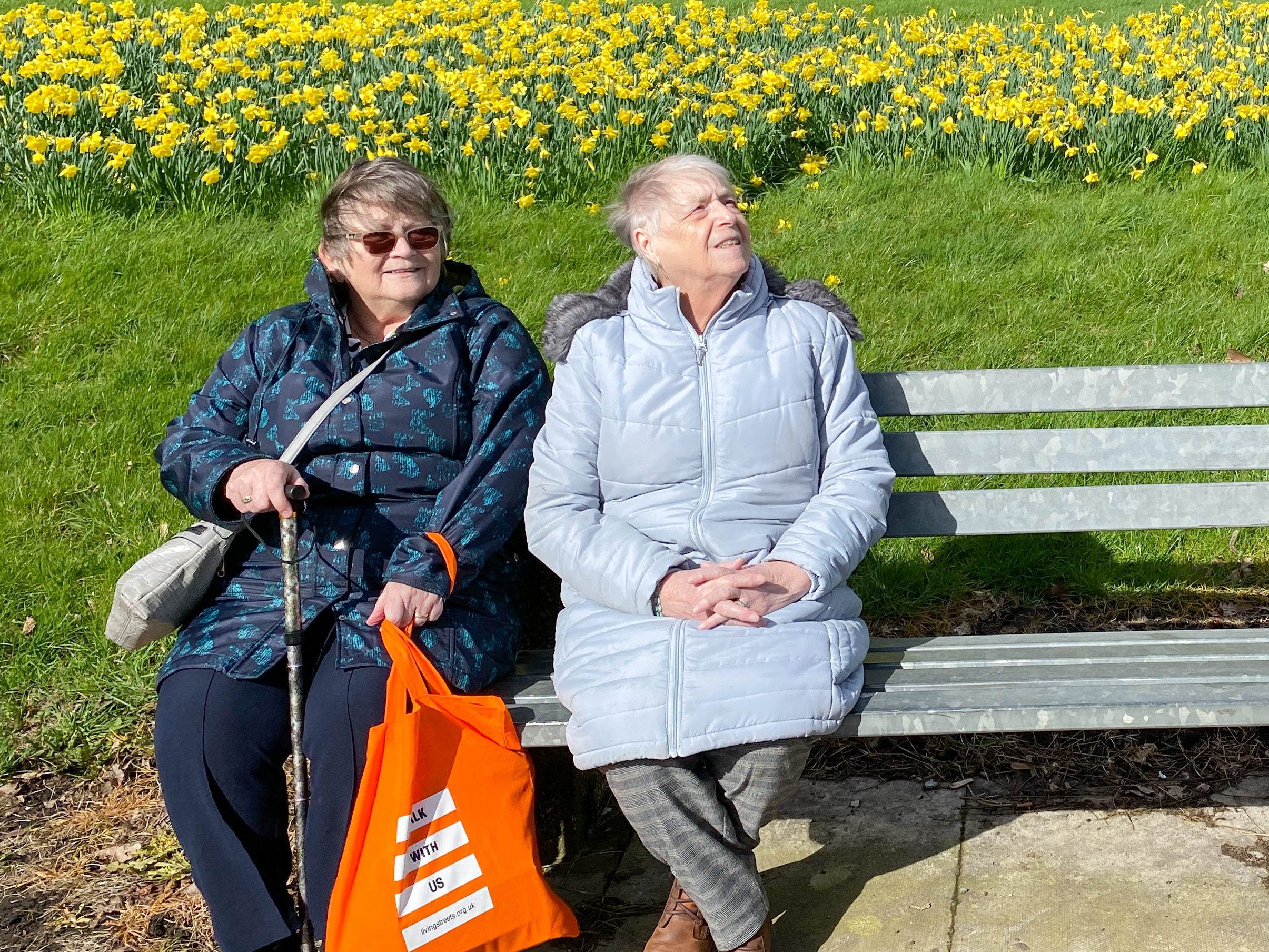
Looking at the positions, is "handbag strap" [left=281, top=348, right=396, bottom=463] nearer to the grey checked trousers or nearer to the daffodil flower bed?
the grey checked trousers

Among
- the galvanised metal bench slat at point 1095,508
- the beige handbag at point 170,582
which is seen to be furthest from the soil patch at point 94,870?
the galvanised metal bench slat at point 1095,508

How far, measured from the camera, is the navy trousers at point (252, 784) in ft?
7.97

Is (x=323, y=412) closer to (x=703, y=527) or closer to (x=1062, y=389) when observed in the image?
(x=703, y=527)

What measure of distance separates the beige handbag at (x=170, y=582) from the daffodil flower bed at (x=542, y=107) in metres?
3.02

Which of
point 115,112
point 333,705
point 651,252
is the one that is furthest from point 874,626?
point 115,112

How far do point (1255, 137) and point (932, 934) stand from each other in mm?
4474

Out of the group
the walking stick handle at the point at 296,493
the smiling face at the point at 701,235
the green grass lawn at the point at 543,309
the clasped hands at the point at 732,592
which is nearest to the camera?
the clasped hands at the point at 732,592

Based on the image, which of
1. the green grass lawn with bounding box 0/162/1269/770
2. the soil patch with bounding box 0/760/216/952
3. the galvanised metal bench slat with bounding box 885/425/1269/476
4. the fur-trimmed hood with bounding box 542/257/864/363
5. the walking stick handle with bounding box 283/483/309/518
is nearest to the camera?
the walking stick handle with bounding box 283/483/309/518

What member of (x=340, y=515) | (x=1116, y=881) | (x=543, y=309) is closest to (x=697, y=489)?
(x=340, y=515)

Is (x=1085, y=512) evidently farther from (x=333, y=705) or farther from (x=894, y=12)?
(x=894, y=12)

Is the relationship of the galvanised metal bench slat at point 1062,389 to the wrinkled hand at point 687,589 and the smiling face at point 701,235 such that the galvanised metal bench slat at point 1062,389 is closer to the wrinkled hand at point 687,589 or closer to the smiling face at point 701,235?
the smiling face at point 701,235

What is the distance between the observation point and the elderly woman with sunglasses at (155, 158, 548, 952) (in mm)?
2465

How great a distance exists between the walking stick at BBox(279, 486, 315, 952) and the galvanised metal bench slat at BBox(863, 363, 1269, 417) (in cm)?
130

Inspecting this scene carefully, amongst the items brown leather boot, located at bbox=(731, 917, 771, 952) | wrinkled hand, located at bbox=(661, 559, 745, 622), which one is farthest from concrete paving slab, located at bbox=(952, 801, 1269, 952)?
wrinkled hand, located at bbox=(661, 559, 745, 622)
